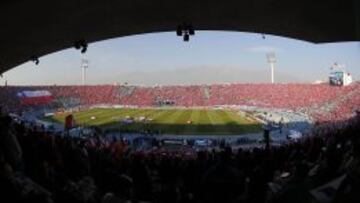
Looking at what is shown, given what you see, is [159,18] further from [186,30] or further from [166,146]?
[166,146]

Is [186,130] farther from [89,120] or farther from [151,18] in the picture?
[151,18]

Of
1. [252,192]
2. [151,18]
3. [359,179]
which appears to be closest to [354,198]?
[359,179]

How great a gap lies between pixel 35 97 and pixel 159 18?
6207 cm

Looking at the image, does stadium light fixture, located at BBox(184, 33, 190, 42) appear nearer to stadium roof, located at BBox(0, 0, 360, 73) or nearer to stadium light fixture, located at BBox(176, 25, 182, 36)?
stadium light fixture, located at BBox(176, 25, 182, 36)

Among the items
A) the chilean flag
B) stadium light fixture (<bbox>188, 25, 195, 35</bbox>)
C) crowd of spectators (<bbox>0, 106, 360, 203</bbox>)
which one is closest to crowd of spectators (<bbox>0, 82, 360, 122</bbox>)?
the chilean flag

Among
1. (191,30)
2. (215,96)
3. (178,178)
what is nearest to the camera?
(178,178)

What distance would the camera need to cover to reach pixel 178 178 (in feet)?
27.8

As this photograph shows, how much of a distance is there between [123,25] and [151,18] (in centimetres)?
121

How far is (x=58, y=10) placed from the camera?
38.6 feet

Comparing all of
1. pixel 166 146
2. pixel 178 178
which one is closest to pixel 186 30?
pixel 178 178

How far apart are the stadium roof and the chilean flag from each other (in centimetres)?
5632

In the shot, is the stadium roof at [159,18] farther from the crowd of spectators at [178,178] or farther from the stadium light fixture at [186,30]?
the crowd of spectators at [178,178]

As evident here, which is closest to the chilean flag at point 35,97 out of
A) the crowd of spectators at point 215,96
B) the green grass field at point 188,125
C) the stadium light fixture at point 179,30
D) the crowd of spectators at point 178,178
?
the crowd of spectators at point 215,96

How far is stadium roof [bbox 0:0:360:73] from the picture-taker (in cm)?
1130
